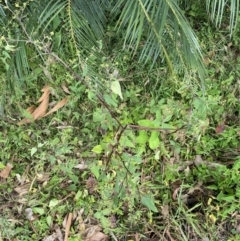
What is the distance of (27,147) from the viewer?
1805 mm

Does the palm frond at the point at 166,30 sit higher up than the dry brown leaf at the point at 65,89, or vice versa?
the palm frond at the point at 166,30

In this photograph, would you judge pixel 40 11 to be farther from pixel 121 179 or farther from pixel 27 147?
pixel 121 179

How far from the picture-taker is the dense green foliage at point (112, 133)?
1646 millimetres

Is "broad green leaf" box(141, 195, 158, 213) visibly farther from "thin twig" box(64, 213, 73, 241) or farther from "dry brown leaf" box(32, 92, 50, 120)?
"dry brown leaf" box(32, 92, 50, 120)

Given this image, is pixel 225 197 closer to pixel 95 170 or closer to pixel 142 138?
pixel 142 138

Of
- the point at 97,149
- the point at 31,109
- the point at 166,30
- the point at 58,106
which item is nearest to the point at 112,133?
the point at 97,149

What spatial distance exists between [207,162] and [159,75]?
415mm

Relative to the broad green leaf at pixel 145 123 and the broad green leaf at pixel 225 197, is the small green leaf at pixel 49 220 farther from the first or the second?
the broad green leaf at pixel 225 197

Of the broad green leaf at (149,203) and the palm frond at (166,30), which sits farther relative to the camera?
the broad green leaf at (149,203)

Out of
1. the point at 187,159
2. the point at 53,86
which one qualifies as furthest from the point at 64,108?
the point at 187,159

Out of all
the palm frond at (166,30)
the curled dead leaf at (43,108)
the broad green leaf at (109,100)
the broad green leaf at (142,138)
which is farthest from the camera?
the curled dead leaf at (43,108)

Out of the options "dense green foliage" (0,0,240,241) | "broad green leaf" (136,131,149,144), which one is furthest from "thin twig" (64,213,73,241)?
"broad green leaf" (136,131,149,144)

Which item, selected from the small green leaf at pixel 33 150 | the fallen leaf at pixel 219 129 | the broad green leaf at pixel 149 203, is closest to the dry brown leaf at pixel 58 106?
the small green leaf at pixel 33 150

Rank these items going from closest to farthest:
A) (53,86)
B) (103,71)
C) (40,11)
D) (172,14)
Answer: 1. (172,14)
2. (40,11)
3. (103,71)
4. (53,86)
